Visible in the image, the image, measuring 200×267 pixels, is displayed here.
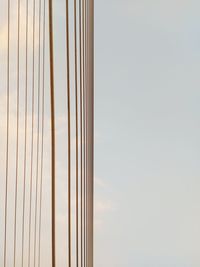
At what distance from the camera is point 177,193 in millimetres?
7855

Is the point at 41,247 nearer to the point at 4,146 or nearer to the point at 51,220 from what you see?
A: the point at 51,220

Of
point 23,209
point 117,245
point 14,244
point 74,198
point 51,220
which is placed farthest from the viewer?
point 117,245

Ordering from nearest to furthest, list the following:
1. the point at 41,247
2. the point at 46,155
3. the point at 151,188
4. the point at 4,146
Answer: the point at 4,146 < the point at 41,247 < the point at 46,155 < the point at 151,188

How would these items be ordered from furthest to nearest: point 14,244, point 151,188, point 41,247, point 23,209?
1. point 151,188
2. point 41,247
3. point 23,209
4. point 14,244

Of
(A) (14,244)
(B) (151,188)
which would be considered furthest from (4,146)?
(B) (151,188)

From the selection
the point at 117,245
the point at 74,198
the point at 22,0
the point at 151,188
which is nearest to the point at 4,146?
the point at 22,0

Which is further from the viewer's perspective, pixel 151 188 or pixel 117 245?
pixel 151 188

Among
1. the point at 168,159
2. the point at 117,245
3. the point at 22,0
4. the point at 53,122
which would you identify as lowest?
the point at 117,245

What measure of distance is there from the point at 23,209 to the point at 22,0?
0.73 m

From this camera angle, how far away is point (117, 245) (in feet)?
22.8

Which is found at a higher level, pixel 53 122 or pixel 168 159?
pixel 53 122

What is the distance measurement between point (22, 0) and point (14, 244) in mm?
828

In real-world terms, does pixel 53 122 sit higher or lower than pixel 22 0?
lower

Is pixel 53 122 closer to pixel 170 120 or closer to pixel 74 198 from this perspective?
pixel 74 198
